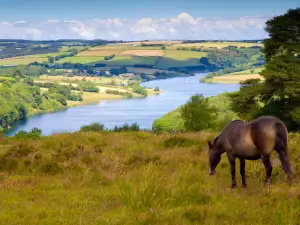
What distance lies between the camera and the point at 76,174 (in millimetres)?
14336

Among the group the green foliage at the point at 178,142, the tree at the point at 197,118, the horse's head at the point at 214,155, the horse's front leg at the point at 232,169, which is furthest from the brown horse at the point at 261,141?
the tree at the point at 197,118

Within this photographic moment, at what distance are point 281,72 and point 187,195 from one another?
125ft

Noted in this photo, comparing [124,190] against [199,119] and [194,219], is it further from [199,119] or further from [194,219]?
[199,119]

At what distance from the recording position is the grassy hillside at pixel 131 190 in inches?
309

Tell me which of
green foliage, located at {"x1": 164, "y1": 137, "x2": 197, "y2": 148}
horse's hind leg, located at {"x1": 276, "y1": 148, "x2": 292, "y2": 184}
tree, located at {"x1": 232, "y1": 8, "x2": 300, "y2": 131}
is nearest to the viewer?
horse's hind leg, located at {"x1": 276, "y1": 148, "x2": 292, "y2": 184}

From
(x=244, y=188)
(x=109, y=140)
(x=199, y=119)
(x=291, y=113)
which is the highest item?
(x=244, y=188)

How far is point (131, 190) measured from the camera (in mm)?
9070

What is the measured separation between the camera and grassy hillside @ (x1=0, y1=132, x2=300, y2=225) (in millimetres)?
7840

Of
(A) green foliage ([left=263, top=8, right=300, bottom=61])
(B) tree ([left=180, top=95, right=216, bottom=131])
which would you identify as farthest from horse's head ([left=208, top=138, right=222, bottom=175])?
(B) tree ([left=180, top=95, right=216, bottom=131])

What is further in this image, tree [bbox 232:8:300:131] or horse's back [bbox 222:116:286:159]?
tree [bbox 232:8:300:131]

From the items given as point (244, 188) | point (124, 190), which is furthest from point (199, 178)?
point (124, 190)

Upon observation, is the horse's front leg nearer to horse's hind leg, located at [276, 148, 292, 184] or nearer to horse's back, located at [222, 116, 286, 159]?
horse's back, located at [222, 116, 286, 159]

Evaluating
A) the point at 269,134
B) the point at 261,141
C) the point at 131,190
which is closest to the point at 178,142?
the point at 261,141

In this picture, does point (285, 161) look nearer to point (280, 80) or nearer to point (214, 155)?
point (214, 155)
